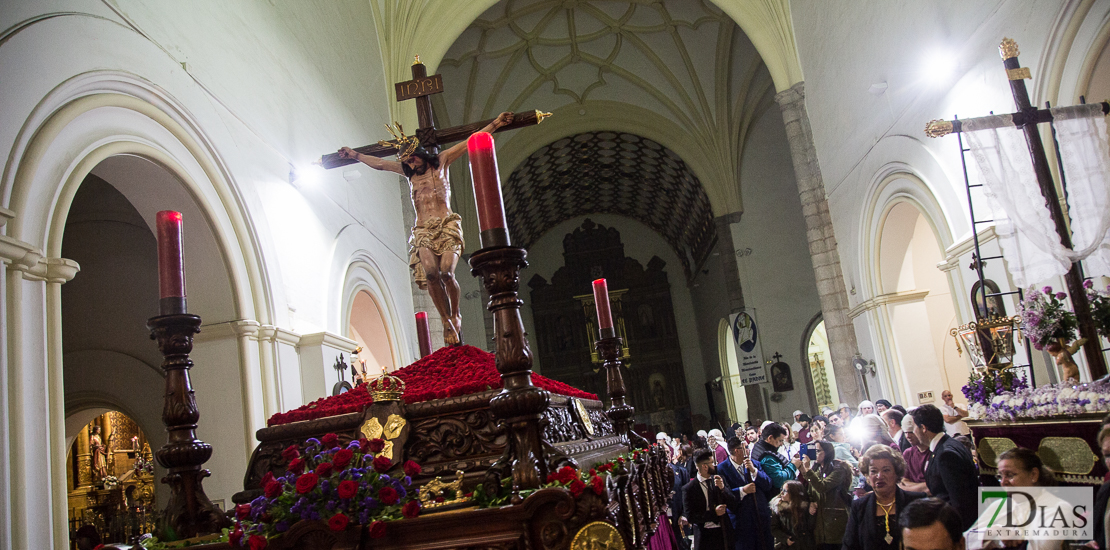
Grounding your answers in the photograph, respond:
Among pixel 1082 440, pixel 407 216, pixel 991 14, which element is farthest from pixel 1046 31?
pixel 407 216

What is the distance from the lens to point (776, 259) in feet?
59.9

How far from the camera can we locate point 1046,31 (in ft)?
20.0

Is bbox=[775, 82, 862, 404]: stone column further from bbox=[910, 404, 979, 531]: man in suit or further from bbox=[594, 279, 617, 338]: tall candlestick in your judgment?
bbox=[910, 404, 979, 531]: man in suit

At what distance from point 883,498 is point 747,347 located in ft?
43.2

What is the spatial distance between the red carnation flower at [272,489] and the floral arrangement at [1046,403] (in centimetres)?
389

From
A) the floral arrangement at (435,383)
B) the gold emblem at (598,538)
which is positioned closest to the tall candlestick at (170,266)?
the floral arrangement at (435,383)

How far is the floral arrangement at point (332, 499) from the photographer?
213cm

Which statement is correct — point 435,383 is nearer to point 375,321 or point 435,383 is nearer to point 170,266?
point 170,266

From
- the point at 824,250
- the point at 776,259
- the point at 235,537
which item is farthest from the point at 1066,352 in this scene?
the point at 776,259

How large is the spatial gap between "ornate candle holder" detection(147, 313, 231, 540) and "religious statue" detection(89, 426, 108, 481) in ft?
22.0

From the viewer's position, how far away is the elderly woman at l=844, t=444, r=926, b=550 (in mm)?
3410

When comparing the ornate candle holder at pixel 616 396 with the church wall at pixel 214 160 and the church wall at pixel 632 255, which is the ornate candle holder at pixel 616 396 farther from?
the church wall at pixel 632 255

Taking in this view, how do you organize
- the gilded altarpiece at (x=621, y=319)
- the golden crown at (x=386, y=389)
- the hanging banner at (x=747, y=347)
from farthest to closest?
the gilded altarpiece at (x=621, y=319) → the hanging banner at (x=747, y=347) → the golden crown at (x=386, y=389)
